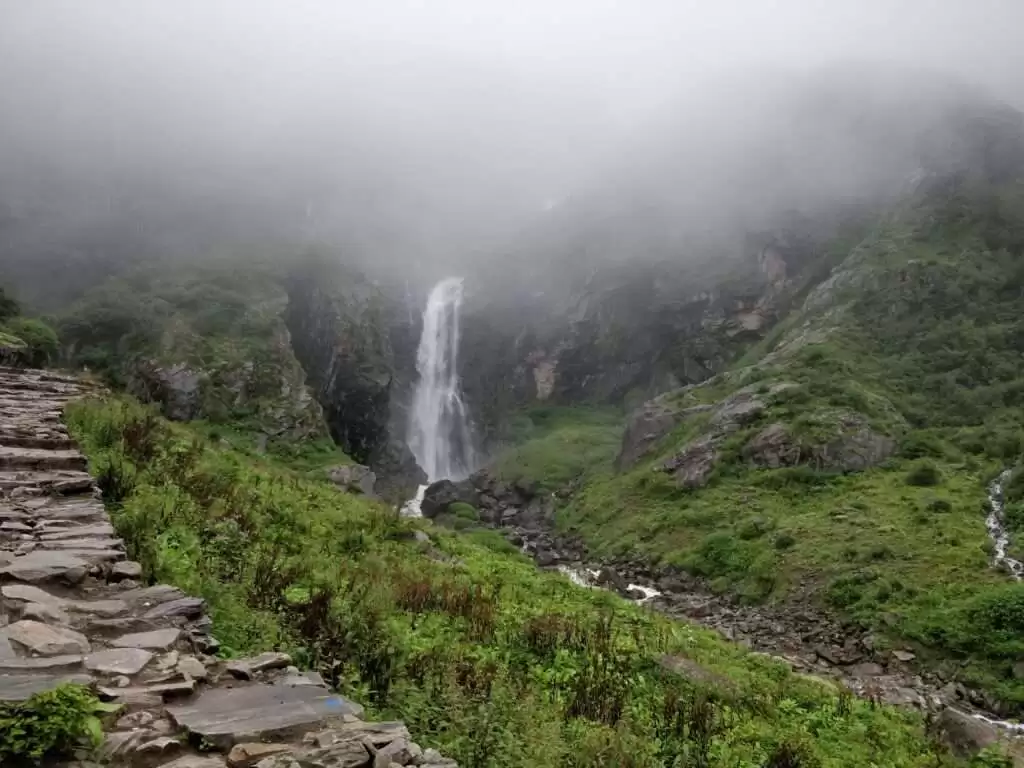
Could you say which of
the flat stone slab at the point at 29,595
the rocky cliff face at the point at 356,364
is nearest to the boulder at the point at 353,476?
the rocky cliff face at the point at 356,364

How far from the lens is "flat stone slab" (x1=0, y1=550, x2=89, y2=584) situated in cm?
721

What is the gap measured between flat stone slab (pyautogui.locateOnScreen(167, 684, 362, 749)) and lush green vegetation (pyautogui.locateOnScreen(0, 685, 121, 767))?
63cm

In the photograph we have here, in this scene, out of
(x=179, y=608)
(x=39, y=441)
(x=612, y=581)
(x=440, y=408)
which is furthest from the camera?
(x=440, y=408)

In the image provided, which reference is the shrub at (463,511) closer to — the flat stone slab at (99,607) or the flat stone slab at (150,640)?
the flat stone slab at (99,607)

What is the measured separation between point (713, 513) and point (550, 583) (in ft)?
72.6

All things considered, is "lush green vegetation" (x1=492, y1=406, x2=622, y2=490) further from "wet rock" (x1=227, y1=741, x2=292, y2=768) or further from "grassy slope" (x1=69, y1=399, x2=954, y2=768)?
"wet rock" (x1=227, y1=741, x2=292, y2=768)

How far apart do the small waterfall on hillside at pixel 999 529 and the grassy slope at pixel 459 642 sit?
51.9 ft

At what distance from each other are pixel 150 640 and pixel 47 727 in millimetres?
2004

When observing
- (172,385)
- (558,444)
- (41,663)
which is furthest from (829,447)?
(172,385)

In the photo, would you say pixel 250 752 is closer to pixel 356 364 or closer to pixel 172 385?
pixel 172 385

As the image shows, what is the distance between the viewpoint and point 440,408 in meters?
82.1

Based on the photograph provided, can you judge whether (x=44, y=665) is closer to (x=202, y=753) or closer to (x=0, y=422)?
(x=202, y=753)

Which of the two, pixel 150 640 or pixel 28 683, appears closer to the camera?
pixel 28 683

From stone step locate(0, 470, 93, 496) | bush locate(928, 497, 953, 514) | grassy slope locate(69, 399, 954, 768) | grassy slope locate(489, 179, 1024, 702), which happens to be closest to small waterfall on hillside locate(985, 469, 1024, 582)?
grassy slope locate(489, 179, 1024, 702)
